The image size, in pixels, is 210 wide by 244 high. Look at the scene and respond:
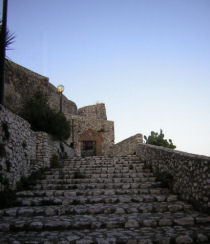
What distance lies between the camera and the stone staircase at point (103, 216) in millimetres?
3158

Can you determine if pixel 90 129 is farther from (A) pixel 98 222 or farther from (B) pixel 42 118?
(A) pixel 98 222

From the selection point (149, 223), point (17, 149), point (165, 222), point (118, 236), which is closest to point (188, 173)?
point (165, 222)

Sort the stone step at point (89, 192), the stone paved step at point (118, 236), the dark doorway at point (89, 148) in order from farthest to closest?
the dark doorway at point (89, 148), the stone step at point (89, 192), the stone paved step at point (118, 236)

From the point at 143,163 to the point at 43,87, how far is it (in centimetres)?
1534

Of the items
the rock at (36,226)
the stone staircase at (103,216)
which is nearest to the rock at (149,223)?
the stone staircase at (103,216)

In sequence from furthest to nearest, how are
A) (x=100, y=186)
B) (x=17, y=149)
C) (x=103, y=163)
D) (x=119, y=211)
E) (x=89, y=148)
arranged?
→ (x=89, y=148) < (x=103, y=163) < (x=100, y=186) < (x=17, y=149) < (x=119, y=211)

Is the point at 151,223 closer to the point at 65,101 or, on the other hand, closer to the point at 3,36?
the point at 3,36

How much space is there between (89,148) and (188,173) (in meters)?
14.3

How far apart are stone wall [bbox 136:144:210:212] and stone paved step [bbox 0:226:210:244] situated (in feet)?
2.78

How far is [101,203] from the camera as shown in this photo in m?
4.93

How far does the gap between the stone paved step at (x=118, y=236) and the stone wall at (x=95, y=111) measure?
21.1 metres

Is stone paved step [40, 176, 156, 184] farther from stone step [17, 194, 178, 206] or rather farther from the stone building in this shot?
the stone building

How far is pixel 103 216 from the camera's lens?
13.4 ft

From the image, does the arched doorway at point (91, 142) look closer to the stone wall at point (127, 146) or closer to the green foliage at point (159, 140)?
the stone wall at point (127, 146)
